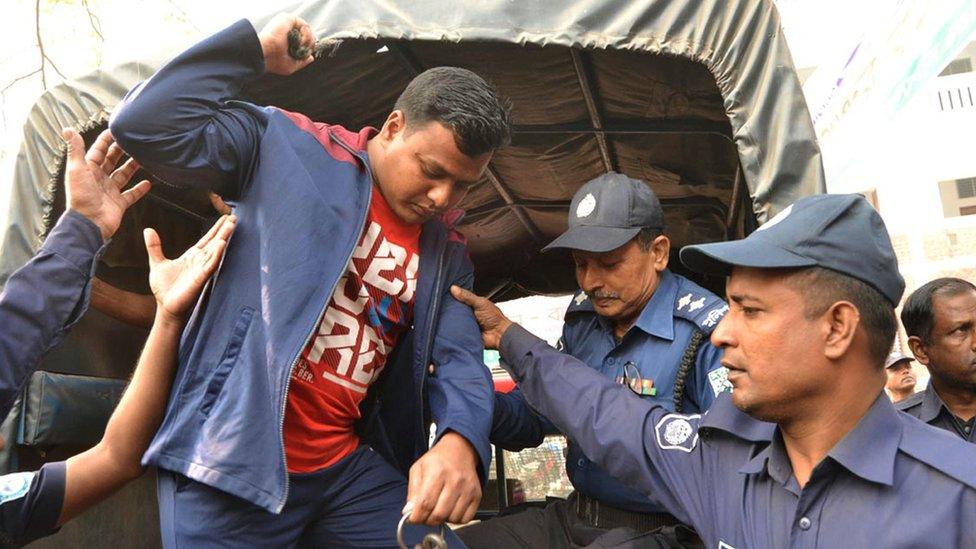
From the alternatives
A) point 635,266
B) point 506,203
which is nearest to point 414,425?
point 635,266

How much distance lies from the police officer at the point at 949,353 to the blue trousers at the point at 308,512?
230 centimetres

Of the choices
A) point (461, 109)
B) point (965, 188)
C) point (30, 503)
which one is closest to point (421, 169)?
point (461, 109)

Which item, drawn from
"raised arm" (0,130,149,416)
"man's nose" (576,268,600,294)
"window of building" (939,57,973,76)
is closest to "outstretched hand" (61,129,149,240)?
"raised arm" (0,130,149,416)

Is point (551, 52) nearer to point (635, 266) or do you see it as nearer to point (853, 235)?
point (635, 266)

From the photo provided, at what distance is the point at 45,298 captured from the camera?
6.48 ft

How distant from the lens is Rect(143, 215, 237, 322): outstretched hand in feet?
6.49

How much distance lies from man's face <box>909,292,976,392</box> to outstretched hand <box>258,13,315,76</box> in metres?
2.82

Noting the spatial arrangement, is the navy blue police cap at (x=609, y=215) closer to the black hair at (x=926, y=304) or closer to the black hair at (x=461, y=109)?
the black hair at (x=461, y=109)

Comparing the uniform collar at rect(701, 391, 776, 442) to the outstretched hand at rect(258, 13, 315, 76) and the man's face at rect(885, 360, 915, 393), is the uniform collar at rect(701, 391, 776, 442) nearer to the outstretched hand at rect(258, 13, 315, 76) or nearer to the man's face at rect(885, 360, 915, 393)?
the outstretched hand at rect(258, 13, 315, 76)

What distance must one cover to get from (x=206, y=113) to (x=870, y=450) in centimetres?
156

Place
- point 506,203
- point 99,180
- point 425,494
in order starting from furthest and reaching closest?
point 506,203 → point 99,180 → point 425,494

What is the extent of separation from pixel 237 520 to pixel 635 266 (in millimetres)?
1502

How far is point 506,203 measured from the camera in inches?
170

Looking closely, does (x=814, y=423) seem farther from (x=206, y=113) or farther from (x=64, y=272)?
(x=64, y=272)
